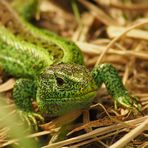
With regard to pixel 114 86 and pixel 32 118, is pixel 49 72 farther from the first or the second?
pixel 114 86

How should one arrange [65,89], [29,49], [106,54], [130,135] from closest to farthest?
[130,135]
[65,89]
[29,49]
[106,54]

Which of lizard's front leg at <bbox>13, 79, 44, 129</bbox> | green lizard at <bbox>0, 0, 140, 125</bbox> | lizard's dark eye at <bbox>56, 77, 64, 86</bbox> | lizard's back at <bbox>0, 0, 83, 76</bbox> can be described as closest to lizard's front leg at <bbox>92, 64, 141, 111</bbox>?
green lizard at <bbox>0, 0, 140, 125</bbox>

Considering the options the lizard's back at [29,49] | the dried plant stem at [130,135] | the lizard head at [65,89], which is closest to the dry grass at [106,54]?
the dried plant stem at [130,135]

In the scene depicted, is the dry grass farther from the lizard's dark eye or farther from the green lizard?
the lizard's dark eye

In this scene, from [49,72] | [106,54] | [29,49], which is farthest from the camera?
[106,54]

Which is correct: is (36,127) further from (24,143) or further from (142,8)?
(142,8)

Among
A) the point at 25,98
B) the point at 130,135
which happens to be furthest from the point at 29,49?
the point at 130,135
